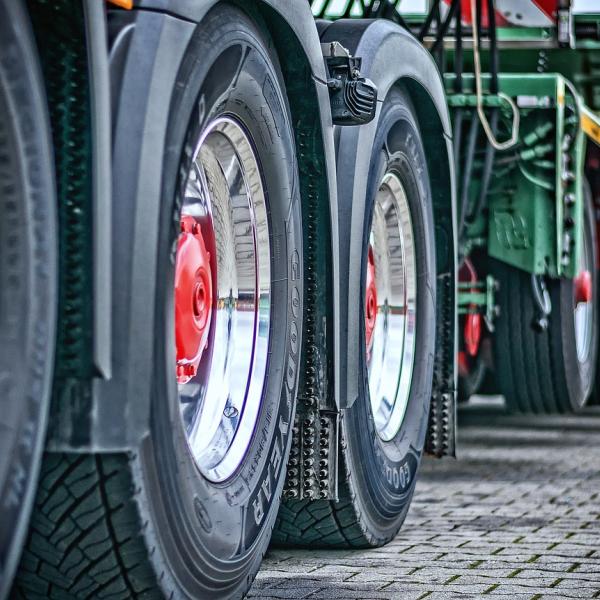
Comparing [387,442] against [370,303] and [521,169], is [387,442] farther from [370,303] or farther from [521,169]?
[521,169]

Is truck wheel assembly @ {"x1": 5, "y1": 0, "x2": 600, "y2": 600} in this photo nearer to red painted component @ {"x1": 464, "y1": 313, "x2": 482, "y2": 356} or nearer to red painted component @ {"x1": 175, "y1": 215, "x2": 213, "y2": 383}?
red painted component @ {"x1": 175, "y1": 215, "x2": 213, "y2": 383}

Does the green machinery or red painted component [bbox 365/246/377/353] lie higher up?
the green machinery

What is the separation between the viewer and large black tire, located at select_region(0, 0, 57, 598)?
6.30ft

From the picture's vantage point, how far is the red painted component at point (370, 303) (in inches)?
155

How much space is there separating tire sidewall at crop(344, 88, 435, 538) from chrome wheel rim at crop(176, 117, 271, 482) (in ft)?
1.86

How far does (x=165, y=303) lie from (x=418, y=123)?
212cm

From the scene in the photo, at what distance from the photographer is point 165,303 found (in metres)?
2.29

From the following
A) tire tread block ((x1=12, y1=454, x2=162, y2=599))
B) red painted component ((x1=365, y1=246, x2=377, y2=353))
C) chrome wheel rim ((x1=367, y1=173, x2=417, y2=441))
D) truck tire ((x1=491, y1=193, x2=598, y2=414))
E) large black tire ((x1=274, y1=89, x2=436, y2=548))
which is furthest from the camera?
truck tire ((x1=491, y1=193, x2=598, y2=414))

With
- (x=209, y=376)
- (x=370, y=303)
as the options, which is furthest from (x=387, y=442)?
(x=209, y=376)

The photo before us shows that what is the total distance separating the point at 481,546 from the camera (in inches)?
154

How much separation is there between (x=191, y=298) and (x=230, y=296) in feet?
1.05

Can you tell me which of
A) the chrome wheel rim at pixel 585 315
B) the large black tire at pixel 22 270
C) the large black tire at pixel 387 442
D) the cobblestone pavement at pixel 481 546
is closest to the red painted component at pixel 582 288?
the chrome wheel rim at pixel 585 315

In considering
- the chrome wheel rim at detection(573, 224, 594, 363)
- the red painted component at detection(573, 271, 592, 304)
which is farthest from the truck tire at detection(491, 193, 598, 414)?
the chrome wheel rim at detection(573, 224, 594, 363)

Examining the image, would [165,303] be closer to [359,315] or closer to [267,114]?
[267,114]
